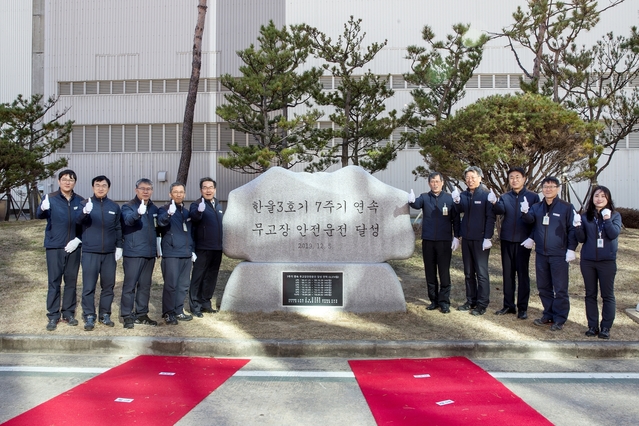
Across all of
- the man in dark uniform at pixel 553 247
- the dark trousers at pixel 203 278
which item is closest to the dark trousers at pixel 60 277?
the dark trousers at pixel 203 278

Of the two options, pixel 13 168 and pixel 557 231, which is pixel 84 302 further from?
pixel 13 168

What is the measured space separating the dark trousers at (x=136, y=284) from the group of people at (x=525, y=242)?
3.42m

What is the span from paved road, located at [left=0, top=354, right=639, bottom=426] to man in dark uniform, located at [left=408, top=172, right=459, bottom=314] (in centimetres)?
179

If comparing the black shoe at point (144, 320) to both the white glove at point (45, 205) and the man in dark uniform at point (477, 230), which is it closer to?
the white glove at point (45, 205)

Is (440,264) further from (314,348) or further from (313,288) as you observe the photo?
(314,348)

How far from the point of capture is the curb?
5992mm

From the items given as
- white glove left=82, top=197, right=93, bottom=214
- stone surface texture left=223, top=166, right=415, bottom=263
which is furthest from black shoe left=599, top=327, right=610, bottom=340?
white glove left=82, top=197, right=93, bottom=214

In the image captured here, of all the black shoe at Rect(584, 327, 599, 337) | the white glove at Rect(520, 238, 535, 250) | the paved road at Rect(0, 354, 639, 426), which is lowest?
the paved road at Rect(0, 354, 639, 426)

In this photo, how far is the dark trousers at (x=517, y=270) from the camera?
7164mm

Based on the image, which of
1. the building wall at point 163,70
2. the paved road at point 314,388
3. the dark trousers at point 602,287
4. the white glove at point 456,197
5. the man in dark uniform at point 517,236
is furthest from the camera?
the building wall at point 163,70

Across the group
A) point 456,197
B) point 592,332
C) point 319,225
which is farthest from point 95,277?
point 592,332

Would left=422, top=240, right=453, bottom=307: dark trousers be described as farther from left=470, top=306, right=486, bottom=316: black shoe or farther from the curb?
the curb

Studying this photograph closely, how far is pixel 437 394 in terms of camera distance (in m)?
4.68

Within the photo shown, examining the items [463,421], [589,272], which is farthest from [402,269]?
[463,421]
